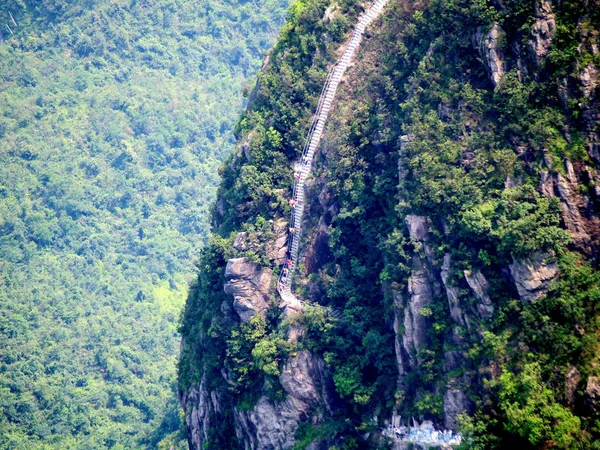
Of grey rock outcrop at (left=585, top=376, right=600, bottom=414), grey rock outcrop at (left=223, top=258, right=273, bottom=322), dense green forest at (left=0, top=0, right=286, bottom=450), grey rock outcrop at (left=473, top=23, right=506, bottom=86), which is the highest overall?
grey rock outcrop at (left=473, top=23, right=506, bottom=86)

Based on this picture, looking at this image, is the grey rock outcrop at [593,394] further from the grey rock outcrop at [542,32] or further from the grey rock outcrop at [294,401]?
the grey rock outcrop at [294,401]

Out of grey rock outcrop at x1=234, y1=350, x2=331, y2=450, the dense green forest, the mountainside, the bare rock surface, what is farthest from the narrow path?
the dense green forest

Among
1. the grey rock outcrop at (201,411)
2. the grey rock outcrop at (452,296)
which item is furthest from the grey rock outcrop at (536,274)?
the grey rock outcrop at (201,411)

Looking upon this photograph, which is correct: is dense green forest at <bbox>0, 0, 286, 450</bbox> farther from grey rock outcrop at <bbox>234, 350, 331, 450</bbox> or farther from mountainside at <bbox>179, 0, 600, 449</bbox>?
mountainside at <bbox>179, 0, 600, 449</bbox>

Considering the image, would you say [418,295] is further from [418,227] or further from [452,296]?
[418,227]

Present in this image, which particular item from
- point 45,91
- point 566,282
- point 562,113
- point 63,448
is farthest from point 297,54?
point 45,91

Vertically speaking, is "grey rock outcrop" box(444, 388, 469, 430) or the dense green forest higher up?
"grey rock outcrop" box(444, 388, 469, 430)
